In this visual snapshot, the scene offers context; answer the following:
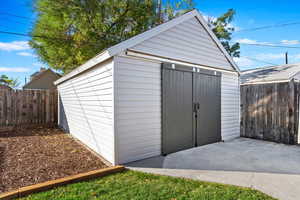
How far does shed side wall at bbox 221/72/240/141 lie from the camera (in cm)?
534

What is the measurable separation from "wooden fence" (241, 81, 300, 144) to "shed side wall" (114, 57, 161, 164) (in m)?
3.87

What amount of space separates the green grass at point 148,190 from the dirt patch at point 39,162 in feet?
1.61

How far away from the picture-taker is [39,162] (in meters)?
3.31

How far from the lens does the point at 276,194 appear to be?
2.16 metres

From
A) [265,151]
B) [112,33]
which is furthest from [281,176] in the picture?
[112,33]

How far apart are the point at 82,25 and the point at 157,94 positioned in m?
8.40

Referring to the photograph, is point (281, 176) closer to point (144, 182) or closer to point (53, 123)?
point (144, 182)

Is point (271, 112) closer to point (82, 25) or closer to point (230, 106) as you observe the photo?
point (230, 106)

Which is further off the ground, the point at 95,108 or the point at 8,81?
the point at 8,81

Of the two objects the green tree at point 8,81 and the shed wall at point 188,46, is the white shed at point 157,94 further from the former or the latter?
the green tree at point 8,81

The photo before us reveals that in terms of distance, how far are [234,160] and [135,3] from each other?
9960 mm

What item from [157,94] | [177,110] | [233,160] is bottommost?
[233,160]

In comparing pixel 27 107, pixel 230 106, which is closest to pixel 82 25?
pixel 27 107

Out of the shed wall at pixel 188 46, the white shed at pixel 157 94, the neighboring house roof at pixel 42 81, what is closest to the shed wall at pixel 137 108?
the white shed at pixel 157 94
